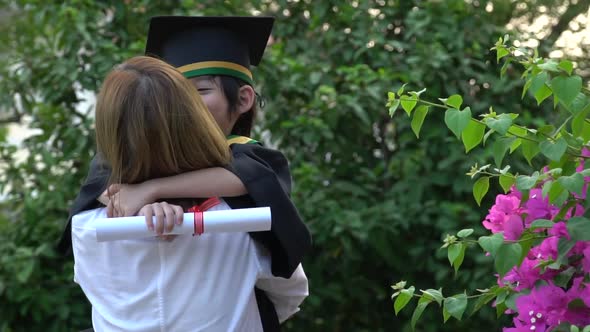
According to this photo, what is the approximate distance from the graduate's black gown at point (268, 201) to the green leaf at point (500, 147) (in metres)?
0.48

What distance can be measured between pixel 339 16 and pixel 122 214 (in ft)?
8.39

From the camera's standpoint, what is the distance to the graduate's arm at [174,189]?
1.99 m

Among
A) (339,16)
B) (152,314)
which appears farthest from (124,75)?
(339,16)

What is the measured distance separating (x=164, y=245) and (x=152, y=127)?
24cm

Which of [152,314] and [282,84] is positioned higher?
[152,314]

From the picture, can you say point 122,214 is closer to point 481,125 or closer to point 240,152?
point 240,152

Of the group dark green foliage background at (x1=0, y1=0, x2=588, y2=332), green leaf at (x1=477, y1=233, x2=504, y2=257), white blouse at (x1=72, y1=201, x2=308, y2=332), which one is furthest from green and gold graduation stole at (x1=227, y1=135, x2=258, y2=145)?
dark green foliage background at (x1=0, y1=0, x2=588, y2=332)

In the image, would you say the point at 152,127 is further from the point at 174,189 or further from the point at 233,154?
the point at 233,154

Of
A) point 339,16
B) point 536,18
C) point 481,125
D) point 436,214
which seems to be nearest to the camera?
point 481,125

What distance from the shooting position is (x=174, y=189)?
78.6 inches

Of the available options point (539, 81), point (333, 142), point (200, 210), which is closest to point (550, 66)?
point (539, 81)

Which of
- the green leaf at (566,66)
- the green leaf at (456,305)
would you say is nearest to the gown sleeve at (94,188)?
the green leaf at (456,305)

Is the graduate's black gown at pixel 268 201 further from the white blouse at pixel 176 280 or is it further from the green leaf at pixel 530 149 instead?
the green leaf at pixel 530 149

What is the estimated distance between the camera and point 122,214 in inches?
79.5
